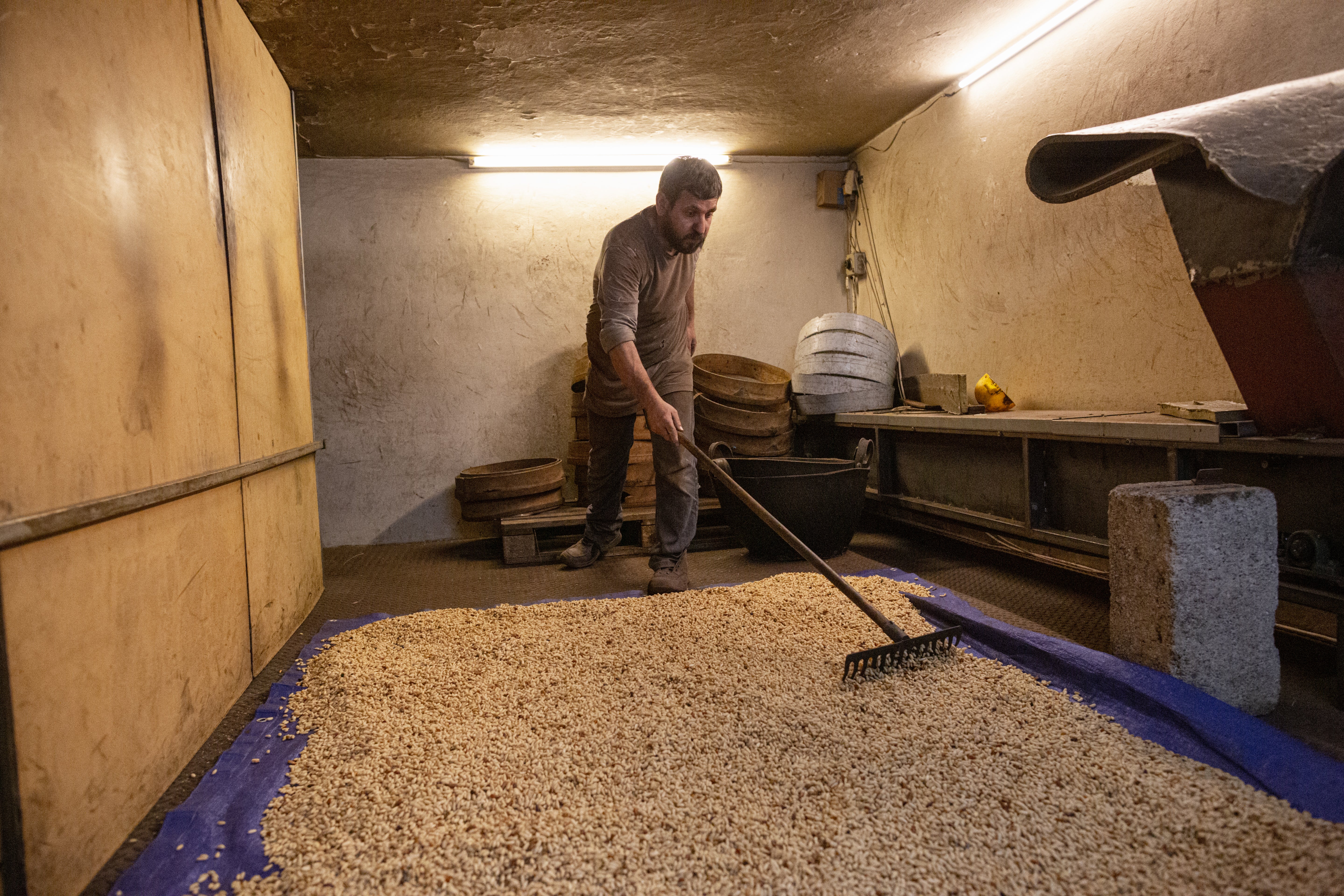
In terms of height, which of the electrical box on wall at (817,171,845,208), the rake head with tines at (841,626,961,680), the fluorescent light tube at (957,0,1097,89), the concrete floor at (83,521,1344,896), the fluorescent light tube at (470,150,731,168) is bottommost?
the concrete floor at (83,521,1344,896)

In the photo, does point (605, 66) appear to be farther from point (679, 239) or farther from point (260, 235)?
point (260, 235)

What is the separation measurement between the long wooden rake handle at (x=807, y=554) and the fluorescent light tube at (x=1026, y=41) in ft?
7.64

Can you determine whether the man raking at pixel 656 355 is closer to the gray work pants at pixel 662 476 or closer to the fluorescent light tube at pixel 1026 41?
the gray work pants at pixel 662 476

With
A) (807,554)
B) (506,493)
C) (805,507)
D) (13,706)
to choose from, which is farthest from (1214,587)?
(506,493)

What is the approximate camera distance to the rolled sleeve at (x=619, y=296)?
2625 mm

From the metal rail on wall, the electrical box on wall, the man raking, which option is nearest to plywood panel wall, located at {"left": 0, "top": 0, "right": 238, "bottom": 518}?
the metal rail on wall

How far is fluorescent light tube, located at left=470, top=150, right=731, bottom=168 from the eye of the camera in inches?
175

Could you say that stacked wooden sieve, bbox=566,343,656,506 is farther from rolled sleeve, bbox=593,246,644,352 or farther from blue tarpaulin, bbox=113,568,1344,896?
blue tarpaulin, bbox=113,568,1344,896

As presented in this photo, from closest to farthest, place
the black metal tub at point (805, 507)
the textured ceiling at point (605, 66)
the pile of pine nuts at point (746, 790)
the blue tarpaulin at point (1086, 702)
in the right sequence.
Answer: the pile of pine nuts at point (746, 790)
the blue tarpaulin at point (1086, 702)
the textured ceiling at point (605, 66)
the black metal tub at point (805, 507)

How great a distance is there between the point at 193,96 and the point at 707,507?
A: 8.93 feet

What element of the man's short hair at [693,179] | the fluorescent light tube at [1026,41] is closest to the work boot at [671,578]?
the man's short hair at [693,179]

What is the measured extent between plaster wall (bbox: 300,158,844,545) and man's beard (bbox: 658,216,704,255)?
74.2 inches

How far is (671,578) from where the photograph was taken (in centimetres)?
279

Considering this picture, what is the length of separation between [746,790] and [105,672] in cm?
117
